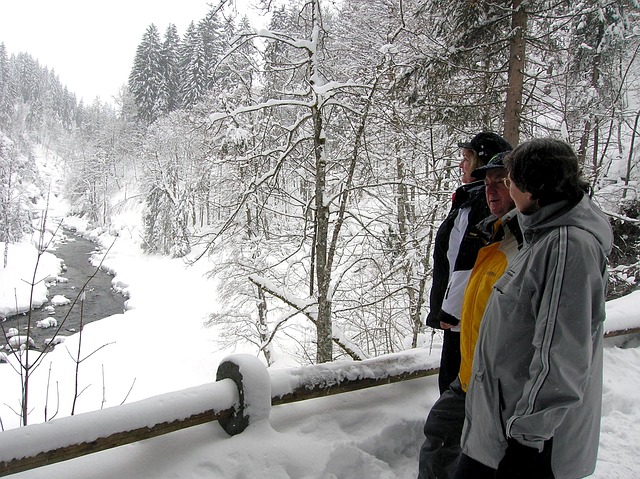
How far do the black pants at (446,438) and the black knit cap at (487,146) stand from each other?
4.26 feet

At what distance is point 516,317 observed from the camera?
161cm

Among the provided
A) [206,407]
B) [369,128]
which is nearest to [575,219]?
[206,407]

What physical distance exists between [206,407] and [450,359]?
1.46m

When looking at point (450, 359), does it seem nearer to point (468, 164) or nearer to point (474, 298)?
point (474, 298)

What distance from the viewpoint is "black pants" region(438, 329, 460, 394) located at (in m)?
2.58

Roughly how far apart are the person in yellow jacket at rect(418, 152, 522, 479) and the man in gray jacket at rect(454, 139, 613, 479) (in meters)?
0.27

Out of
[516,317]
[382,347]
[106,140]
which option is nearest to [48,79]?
[106,140]

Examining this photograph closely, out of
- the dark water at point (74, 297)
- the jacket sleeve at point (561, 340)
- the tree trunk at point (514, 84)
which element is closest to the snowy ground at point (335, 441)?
the jacket sleeve at point (561, 340)

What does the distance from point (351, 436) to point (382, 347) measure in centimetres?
953

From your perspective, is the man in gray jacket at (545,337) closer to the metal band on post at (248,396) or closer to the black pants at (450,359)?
the black pants at (450,359)

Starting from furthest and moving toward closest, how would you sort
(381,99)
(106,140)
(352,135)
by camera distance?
1. (106,140)
2. (352,135)
3. (381,99)

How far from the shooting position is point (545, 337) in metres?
1.48

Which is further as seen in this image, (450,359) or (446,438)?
(450,359)

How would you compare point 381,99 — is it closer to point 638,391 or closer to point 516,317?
point 638,391
